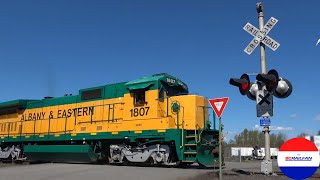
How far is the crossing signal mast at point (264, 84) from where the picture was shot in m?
10.4

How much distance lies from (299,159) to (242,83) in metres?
6.02

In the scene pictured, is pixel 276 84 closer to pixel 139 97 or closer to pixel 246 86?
pixel 246 86

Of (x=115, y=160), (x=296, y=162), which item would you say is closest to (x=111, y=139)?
(x=115, y=160)

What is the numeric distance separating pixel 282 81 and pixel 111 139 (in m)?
10.9

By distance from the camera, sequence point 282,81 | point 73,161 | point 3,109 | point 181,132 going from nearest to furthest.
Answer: point 282,81 → point 181,132 → point 73,161 → point 3,109

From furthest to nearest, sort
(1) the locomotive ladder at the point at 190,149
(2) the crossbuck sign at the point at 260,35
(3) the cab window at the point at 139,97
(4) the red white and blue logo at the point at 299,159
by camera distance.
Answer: (3) the cab window at the point at 139,97, (1) the locomotive ladder at the point at 190,149, (2) the crossbuck sign at the point at 260,35, (4) the red white and blue logo at the point at 299,159

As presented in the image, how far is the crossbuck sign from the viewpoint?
1241 centimetres

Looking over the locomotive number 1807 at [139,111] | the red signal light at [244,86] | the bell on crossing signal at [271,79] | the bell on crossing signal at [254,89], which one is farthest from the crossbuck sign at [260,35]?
the locomotive number 1807 at [139,111]

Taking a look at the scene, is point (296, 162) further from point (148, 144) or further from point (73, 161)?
point (73, 161)

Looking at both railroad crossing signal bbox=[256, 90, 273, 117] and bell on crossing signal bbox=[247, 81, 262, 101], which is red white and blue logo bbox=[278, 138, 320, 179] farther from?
bell on crossing signal bbox=[247, 81, 262, 101]

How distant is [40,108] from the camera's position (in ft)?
80.2

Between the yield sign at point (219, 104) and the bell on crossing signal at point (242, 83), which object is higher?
the bell on crossing signal at point (242, 83)

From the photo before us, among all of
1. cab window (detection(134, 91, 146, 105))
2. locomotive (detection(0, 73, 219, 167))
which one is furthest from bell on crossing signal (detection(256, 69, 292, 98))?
cab window (detection(134, 91, 146, 105))

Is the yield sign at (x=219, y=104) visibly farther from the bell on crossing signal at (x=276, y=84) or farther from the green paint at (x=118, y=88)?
the green paint at (x=118, y=88)
